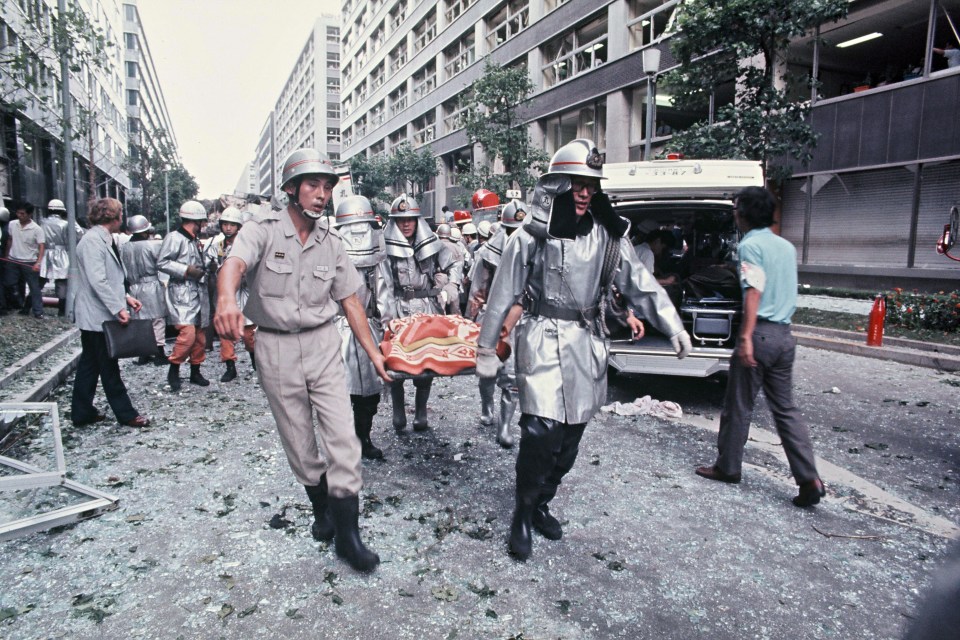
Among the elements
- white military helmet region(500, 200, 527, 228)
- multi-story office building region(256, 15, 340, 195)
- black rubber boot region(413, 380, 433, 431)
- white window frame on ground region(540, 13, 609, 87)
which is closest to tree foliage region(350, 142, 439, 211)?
white window frame on ground region(540, 13, 609, 87)

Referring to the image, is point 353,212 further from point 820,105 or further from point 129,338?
point 820,105

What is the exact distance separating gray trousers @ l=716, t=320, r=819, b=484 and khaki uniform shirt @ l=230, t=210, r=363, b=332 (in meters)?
2.93

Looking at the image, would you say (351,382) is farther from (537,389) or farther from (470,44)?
(470,44)

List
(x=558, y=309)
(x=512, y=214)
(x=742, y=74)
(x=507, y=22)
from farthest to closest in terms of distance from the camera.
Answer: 1. (x=507, y=22)
2. (x=742, y=74)
3. (x=512, y=214)
4. (x=558, y=309)

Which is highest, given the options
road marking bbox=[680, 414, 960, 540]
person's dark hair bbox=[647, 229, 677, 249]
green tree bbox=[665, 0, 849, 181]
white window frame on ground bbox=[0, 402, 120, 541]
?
green tree bbox=[665, 0, 849, 181]

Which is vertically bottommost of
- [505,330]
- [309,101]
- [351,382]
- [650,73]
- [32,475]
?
[32,475]

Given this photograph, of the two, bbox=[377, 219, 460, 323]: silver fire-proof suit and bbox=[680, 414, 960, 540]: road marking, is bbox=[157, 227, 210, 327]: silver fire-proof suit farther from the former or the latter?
bbox=[680, 414, 960, 540]: road marking

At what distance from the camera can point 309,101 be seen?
302ft

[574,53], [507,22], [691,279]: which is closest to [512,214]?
[691,279]

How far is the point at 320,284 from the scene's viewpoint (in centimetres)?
339

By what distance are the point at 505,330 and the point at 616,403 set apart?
3.38 metres

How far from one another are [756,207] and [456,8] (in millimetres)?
39186

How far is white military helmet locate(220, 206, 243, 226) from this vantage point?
8.25 meters

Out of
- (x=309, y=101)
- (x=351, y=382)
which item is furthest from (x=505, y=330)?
(x=309, y=101)
